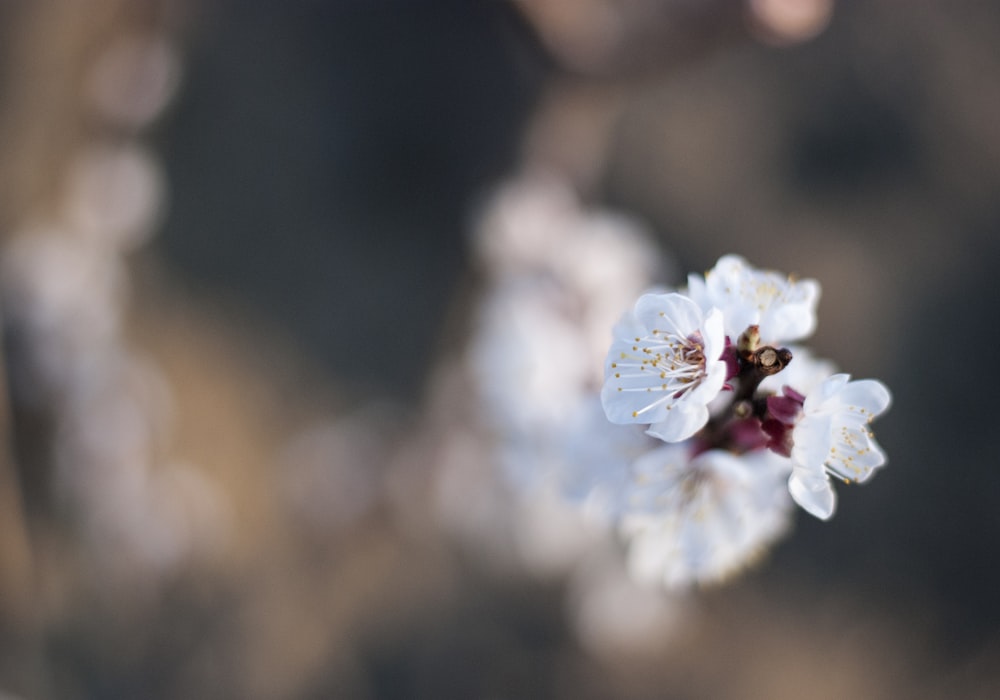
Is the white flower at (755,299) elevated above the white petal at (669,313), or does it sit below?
above

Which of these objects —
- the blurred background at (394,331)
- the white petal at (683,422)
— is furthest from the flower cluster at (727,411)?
the blurred background at (394,331)

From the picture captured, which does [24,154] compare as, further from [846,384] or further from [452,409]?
[846,384]

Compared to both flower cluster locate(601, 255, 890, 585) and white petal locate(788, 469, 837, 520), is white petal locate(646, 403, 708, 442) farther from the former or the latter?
white petal locate(788, 469, 837, 520)

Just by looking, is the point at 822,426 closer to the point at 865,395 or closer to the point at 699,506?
the point at 865,395

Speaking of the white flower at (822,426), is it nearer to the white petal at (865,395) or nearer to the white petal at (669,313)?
the white petal at (865,395)

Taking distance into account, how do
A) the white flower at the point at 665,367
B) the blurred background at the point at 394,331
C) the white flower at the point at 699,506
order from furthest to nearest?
1. the blurred background at the point at 394,331
2. the white flower at the point at 699,506
3. the white flower at the point at 665,367

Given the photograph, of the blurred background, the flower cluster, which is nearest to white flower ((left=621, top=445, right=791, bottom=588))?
the flower cluster

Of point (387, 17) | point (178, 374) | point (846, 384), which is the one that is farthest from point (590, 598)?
point (387, 17)

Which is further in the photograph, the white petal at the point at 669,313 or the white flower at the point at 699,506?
the white flower at the point at 699,506
